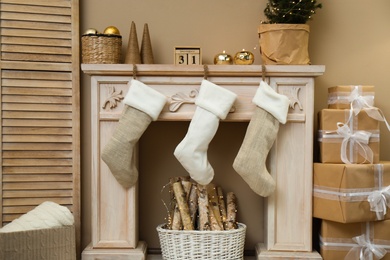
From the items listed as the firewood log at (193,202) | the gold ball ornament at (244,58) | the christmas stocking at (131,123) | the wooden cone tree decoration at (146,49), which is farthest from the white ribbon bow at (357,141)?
the wooden cone tree decoration at (146,49)

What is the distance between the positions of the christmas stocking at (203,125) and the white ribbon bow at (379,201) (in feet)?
2.56

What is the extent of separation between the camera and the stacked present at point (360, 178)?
2.09 m

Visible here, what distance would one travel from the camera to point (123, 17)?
2438 mm

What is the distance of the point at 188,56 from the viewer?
223cm

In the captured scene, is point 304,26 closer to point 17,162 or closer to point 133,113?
point 133,113

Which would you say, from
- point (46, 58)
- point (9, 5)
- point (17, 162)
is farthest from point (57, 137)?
point (9, 5)

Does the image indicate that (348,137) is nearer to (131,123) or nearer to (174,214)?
(174,214)

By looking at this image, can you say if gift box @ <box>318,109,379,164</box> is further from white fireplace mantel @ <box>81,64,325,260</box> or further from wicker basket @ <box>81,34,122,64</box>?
wicker basket @ <box>81,34,122,64</box>

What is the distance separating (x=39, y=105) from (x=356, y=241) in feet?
5.79

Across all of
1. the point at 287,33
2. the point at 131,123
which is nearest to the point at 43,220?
the point at 131,123

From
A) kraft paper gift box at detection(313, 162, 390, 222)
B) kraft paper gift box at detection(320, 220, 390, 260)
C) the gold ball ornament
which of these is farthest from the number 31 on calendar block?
kraft paper gift box at detection(320, 220, 390, 260)

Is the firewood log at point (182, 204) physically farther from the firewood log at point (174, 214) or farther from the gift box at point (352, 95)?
the gift box at point (352, 95)

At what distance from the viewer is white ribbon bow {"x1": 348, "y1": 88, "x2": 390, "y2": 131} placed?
2.13 m

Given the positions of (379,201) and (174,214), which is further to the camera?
(174,214)
